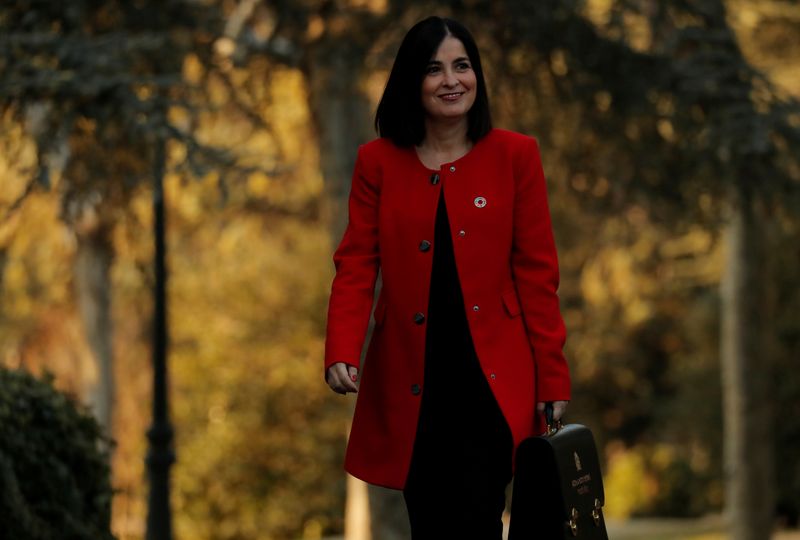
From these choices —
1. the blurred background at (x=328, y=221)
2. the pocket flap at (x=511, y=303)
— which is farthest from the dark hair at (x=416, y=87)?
the blurred background at (x=328, y=221)

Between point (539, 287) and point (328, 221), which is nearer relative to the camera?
point (539, 287)

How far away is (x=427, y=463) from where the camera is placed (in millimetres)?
3885

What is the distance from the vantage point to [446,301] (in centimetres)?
393

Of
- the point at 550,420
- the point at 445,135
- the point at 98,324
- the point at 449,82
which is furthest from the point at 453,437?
the point at 98,324

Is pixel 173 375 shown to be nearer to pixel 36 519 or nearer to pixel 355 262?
pixel 36 519

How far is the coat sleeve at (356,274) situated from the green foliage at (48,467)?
148cm

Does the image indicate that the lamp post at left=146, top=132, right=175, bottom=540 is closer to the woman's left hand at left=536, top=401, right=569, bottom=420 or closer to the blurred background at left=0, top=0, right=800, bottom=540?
the blurred background at left=0, top=0, right=800, bottom=540

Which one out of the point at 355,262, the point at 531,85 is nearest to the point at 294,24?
the point at 531,85

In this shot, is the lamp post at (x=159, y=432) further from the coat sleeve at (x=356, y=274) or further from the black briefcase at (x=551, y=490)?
the black briefcase at (x=551, y=490)

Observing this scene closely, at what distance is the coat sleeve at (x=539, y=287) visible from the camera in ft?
12.8

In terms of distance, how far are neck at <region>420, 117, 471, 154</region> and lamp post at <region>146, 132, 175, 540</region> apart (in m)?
4.86

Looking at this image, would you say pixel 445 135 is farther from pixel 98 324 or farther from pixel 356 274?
pixel 98 324

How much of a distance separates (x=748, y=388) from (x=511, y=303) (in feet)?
26.7

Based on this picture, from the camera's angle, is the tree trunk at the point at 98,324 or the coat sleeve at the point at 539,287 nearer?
the coat sleeve at the point at 539,287
